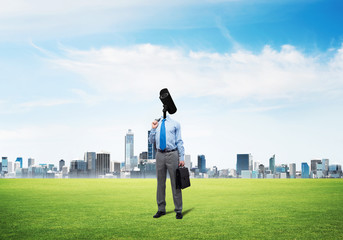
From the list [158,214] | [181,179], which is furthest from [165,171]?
[158,214]

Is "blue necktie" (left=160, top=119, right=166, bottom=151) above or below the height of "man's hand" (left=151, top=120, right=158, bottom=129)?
below

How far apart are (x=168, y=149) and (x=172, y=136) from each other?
1.25 feet

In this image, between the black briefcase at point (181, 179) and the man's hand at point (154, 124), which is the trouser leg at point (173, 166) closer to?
the black briefcase at point (181, 179)

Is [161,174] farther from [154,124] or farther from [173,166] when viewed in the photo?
[154,124]

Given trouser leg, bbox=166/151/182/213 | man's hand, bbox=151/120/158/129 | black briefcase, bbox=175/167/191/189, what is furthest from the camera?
man's hand, bbox=151/120/158/129

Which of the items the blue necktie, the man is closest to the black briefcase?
the man

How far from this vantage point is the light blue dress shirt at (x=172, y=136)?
32.6 ft

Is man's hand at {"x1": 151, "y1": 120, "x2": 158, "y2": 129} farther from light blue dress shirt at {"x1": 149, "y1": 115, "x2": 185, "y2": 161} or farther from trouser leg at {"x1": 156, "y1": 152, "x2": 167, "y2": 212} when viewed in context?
trouser leg at {"x1": 156, "y1": 152, "x2": 167, "y2": 212}

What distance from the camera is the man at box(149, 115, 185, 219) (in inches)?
391

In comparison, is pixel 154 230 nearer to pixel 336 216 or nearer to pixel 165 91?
pixel 165 91

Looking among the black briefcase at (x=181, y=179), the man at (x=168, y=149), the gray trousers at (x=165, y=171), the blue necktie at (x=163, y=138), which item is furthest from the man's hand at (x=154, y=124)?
the black briefcase at (x=181, y=179)

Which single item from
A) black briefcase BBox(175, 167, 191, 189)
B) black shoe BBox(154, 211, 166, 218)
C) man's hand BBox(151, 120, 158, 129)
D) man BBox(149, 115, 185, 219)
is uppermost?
man's hand BBox(151, 120, 158, 129)

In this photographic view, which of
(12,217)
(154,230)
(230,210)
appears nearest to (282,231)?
(154,230)

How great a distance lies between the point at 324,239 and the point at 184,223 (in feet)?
10.8
